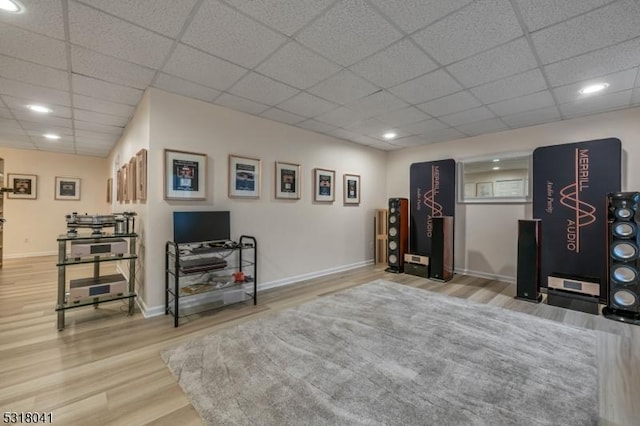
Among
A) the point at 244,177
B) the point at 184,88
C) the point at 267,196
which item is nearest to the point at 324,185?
the point at 267,196

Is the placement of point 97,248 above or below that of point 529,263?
above

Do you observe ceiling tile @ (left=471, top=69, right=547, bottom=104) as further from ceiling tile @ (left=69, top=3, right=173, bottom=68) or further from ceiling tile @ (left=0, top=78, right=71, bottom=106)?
ceiling tile @ (left=0, top=78, right=71, bottom=106)

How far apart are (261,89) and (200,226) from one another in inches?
68.9

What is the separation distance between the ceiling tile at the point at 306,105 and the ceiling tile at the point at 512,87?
1.76 metres

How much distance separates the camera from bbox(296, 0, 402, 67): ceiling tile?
1.89m

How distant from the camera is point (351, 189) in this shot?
552 centimetres

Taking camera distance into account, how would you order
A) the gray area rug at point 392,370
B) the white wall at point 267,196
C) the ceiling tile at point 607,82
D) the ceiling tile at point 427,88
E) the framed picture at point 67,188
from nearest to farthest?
1. the gray area rug at point 392,370
2. the ceiling tile at point 607,82
3. the ceiling tile at point 427,88
4. the white wall at point 267,196
5. the framed picture at point 67,188

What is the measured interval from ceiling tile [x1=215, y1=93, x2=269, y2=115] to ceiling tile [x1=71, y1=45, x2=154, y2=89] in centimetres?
78

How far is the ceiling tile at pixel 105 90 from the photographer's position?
289cm

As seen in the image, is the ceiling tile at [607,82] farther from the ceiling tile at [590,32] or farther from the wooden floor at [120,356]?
the wooden floor at [120,356]

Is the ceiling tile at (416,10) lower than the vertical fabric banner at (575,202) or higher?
higher

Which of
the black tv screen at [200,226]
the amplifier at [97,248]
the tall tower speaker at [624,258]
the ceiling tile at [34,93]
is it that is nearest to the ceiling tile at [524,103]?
the tall tower speaker at [624,258]

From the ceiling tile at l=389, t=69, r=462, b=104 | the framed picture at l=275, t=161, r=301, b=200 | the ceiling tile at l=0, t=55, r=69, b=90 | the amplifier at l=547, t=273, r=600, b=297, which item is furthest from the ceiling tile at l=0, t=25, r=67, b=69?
the amplifier at l=547, t=273, r=600, b=297

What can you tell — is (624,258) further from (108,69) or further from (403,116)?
(108,69)
